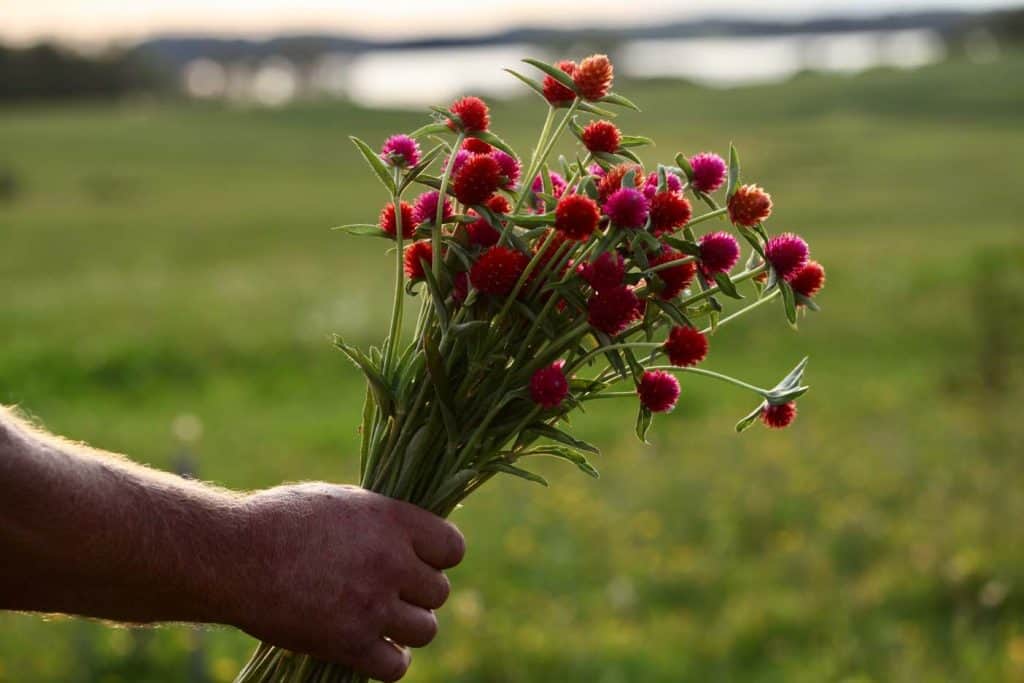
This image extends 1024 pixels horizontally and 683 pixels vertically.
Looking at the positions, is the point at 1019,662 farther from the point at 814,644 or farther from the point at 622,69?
the point at 622,69

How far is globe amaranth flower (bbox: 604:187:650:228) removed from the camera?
1.77 metres

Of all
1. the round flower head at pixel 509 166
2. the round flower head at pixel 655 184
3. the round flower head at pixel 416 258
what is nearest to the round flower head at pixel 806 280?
the round flower head at pixel 655 184

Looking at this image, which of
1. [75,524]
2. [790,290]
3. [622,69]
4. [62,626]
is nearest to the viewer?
[75,524]

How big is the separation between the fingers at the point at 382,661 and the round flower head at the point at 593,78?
847 millimetres

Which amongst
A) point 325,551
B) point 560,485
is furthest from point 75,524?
point 560,485

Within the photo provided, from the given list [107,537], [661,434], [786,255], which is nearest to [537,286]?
[786,255]

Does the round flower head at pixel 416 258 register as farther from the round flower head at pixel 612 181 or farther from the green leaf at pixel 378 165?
the round flower head at pixel 612 181

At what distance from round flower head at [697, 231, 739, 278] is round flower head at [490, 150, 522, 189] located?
296 millimetres

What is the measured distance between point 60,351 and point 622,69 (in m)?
53.6

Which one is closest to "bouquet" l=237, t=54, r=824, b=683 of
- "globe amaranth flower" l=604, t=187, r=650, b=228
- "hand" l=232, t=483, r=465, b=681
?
"globe amaranth flower" l=604, t=187, r=650, b=228

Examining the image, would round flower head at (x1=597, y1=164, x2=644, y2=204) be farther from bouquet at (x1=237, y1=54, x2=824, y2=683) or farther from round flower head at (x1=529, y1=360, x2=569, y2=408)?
round flower head at (x1=529, y1=360, x2=569, y2=408)

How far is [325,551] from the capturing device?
184 centimetres

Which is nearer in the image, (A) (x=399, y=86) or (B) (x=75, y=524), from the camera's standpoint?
(B) (x=75, y=524)

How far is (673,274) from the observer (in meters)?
1.87
